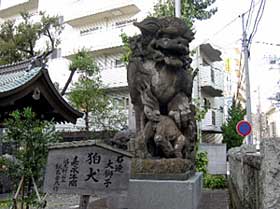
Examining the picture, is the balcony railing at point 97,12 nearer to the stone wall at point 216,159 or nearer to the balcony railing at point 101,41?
the balcony railing at point 101,41

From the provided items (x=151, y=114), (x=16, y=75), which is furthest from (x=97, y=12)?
(x=151, y=114)

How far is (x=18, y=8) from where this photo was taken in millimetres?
29422

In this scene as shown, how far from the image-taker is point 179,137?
571cm

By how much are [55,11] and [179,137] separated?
24658 mm

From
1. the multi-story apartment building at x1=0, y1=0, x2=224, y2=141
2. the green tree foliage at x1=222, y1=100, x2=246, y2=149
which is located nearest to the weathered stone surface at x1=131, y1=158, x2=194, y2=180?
the multi-story apartment building at x1=0, y1=0, x2=224, y2=141

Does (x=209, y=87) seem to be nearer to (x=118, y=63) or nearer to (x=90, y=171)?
(x=118, y=63)

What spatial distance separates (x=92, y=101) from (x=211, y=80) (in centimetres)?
1046

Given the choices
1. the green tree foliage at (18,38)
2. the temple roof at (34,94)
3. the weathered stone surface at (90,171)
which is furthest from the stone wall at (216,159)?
the weathered stone surface at (90,171)

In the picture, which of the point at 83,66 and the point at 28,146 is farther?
the point at 83,66

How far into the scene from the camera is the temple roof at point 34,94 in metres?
9.77

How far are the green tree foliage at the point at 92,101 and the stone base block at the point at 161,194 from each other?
40.4ft

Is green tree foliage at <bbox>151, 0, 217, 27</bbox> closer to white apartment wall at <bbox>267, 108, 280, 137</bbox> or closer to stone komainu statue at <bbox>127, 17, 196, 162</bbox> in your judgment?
stone komainu statue at <bbox>127, 17, 196, 162</bbox>

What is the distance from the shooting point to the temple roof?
9766mm

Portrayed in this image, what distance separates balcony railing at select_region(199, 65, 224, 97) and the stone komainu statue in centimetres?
1757
